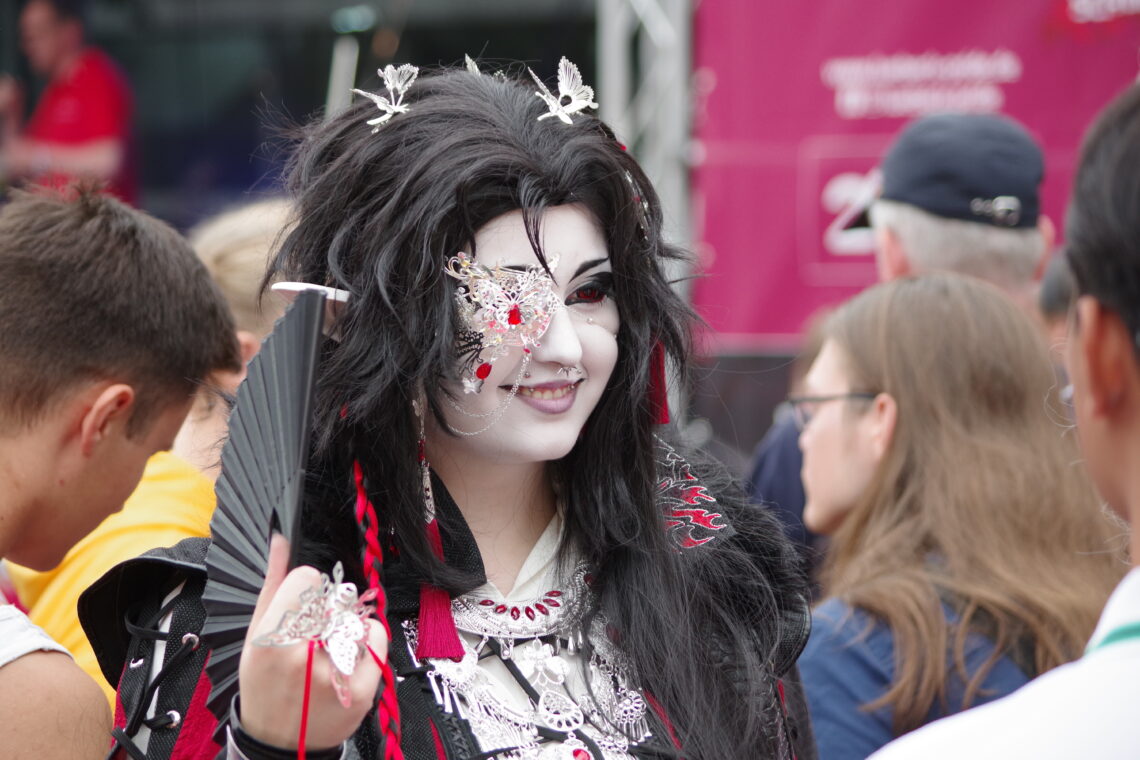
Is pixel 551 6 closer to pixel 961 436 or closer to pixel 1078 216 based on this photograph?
pixel 961 436

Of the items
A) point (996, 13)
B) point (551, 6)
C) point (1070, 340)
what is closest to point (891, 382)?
point (1070, 340)

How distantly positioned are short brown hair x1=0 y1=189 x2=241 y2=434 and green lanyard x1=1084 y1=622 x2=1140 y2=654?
148cm

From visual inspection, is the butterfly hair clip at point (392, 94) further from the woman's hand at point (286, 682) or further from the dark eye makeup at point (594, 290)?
the woman's hand at point (286, 682)

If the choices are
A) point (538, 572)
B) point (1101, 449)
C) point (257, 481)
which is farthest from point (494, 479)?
point (1101, 449)

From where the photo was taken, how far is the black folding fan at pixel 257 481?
1357 mm

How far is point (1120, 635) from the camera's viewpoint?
984 millimetres

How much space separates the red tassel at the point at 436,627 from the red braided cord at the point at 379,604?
0.05 meters

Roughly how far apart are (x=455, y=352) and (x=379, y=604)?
1.12 ft

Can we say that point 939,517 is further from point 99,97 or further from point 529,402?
point 99,97

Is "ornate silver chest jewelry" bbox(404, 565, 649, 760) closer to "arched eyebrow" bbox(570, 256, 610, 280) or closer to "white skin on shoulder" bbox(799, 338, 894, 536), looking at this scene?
"arched eyebrow" bbox(570, 256, 610, 280)

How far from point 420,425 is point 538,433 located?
0.52 feet

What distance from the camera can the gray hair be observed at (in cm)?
340

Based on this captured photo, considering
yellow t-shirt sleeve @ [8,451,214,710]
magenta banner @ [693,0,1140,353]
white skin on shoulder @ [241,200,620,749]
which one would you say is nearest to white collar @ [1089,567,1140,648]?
white skin on shoulder @ [241,200,620,749]

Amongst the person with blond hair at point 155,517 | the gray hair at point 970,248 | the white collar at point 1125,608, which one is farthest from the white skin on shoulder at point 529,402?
the gray hair at point 970,248
